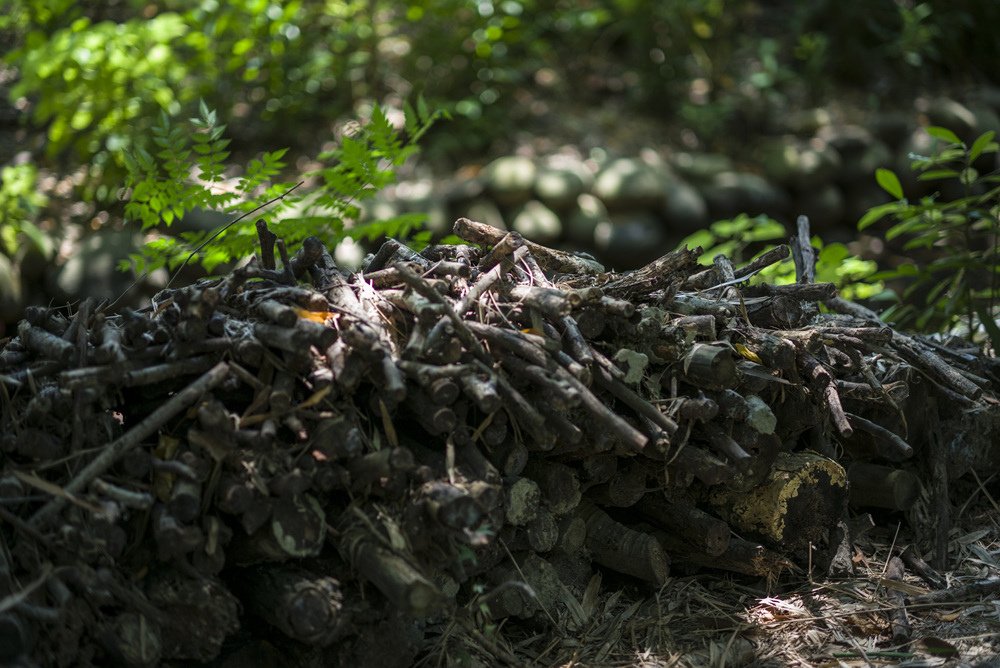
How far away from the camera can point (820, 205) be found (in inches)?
278

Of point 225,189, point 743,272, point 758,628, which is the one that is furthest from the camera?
point 225,189

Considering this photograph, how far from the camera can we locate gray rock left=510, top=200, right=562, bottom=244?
20.7 feet

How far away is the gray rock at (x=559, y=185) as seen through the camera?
253 inches

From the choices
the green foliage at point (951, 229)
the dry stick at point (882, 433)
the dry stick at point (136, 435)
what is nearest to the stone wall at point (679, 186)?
the green foliage at point (951, 229)

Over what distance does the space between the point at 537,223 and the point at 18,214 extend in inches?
131

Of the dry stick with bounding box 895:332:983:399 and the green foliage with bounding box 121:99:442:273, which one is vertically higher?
the green foliage with bounding box 121:99:442:273

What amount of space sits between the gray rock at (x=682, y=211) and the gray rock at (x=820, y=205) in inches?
37.2

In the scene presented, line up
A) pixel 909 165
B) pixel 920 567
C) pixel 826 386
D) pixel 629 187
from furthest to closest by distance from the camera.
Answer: pixel 909 165
pixel 629 187
pixel 920 567
pixel 826 386

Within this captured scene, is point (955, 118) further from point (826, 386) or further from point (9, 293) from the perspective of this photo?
point (9, 293)

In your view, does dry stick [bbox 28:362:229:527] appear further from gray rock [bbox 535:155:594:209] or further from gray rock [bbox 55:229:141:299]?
gray rock [bbox 535:155:594:209]

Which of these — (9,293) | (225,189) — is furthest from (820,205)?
(9,293)

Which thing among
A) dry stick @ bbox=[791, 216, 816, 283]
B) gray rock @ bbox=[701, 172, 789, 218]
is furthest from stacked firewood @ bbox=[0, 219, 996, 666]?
gray rock @ bbox=[701, 172, 789, 218]

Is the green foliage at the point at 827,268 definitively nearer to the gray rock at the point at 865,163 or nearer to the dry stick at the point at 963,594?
the dry stick at the point at 963,594

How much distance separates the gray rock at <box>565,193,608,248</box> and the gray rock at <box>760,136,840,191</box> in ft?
5.15
